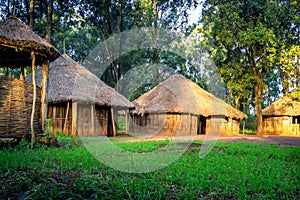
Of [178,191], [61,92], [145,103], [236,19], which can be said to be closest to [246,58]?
[236,19]

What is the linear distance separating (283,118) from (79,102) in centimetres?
2083

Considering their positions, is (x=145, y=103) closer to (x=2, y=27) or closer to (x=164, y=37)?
(x=164, y=37)

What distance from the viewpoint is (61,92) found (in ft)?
48.5

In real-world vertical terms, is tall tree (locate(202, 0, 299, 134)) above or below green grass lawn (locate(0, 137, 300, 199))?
above

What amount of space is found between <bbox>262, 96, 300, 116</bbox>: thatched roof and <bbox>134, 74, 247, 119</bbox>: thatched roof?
453 centimetres

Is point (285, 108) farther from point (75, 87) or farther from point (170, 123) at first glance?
point (75, 87)

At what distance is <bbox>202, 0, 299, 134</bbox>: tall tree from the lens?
2075 cm

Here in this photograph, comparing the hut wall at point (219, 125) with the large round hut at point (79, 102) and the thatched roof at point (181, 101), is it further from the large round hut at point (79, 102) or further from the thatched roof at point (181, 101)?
the large round hut at point (79, 102)

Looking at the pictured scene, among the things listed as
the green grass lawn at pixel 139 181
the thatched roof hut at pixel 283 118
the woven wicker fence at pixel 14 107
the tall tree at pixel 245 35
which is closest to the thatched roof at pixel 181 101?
the tall tree at pixel 245 35

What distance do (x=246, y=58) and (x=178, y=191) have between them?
23537mm

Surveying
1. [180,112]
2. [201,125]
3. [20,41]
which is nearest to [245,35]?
[180,112]

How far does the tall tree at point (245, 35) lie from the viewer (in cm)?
2075

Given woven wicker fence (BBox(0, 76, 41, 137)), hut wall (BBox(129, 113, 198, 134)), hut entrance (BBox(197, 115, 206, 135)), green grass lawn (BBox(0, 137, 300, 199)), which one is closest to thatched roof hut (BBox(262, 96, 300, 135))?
hut entrance (BBox(197, 115, 206, 135))

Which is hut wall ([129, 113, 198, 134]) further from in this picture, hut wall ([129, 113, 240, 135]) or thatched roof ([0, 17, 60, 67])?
thatched roof ([0, 17, 60, 67])
